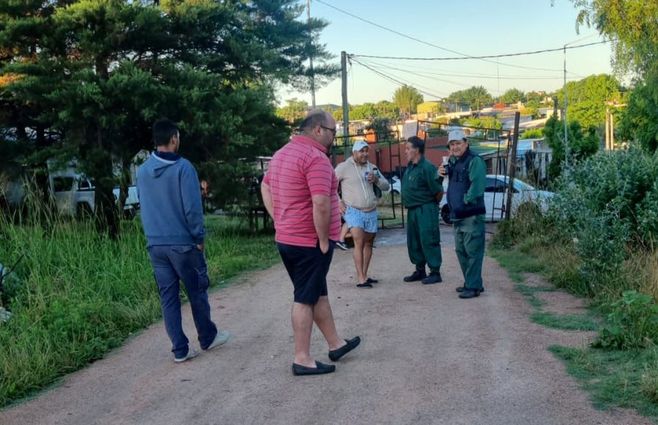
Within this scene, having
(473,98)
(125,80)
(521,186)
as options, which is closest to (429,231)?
(125,80)

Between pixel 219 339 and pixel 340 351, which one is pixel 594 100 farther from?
pixel 340 351

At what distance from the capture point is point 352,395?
173 inches

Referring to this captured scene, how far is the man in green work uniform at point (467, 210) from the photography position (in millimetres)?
7129

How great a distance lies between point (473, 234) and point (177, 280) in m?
3.34

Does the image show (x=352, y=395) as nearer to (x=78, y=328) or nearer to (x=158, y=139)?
(x=158, y=139)

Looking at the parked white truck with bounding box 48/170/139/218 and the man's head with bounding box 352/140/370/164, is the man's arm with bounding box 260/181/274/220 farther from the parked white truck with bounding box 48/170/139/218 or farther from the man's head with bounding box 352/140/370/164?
the parked white truck with bounding box 48/170/139/218

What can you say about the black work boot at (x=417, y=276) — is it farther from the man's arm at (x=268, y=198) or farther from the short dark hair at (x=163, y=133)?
the short dark hair at (x=163, y=133)

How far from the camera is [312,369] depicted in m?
4.82

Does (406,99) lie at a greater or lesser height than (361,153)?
greater

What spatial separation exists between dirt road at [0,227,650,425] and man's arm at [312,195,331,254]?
1008 millimetres

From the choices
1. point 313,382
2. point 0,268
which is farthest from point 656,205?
Result: point 0,268

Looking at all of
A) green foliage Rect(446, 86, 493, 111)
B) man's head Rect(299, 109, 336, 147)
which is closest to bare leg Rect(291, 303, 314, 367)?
man's head Rect(299, 109, 336, 147)

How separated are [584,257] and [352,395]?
3822 millimetres

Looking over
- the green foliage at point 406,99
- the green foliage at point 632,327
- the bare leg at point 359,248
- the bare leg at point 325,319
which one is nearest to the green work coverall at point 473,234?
the bare leg at point 359,248
